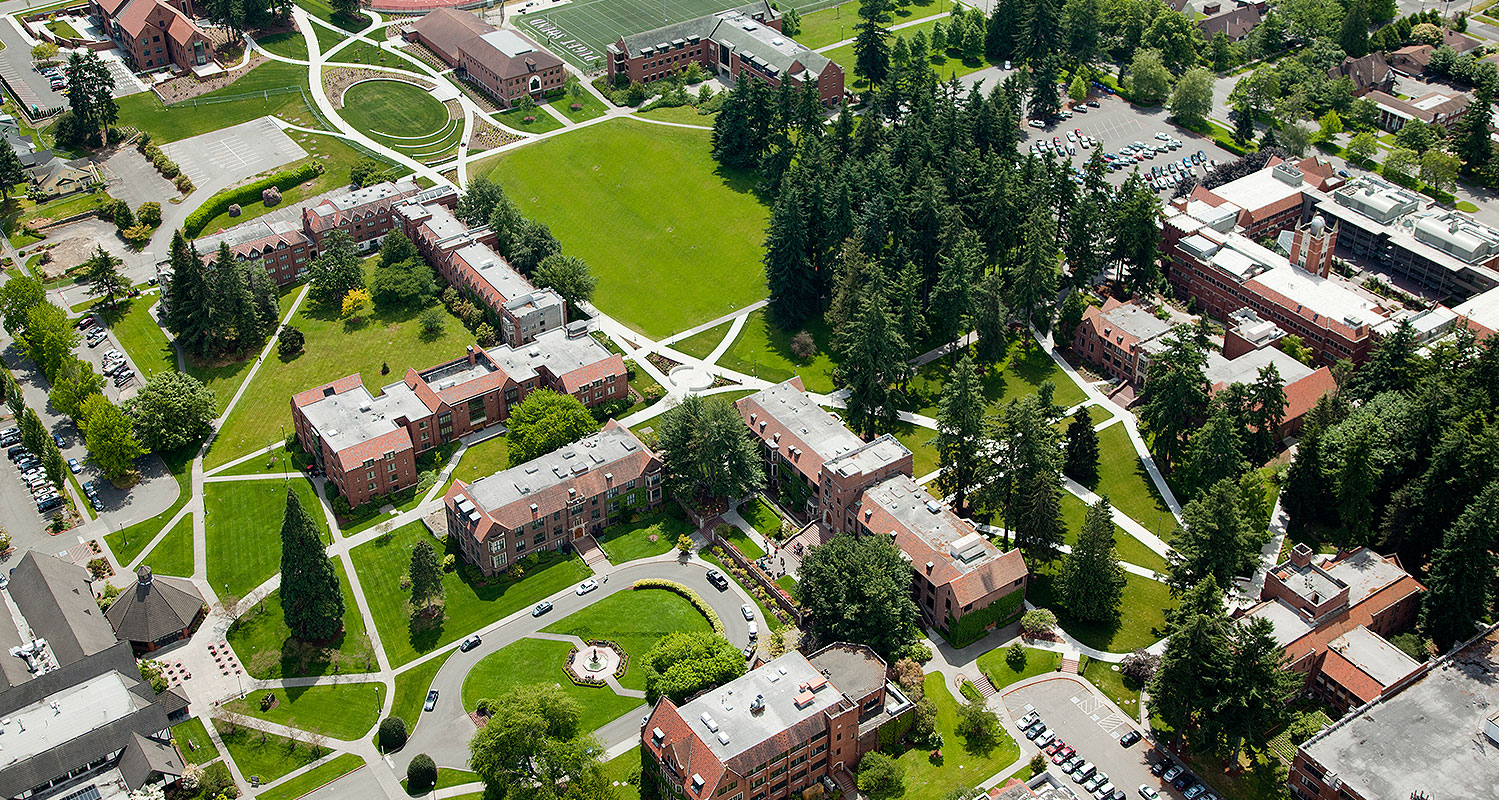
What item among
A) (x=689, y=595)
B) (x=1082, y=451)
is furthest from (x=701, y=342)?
(x=1082, y=451)

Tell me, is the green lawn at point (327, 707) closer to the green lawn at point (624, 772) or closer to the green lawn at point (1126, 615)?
the green lawn at point (624, 772)

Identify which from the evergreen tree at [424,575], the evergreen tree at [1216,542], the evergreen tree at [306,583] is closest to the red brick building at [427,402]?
the evergreen tree at [424,575]

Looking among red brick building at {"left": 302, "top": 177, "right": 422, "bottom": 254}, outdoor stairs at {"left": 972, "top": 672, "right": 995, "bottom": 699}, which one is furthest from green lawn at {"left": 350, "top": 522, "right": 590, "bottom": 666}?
red brick building at {"left": 302, "top": 177, "right": 422, "bottom": 254}

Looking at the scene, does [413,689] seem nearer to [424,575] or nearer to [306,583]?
[424,575]

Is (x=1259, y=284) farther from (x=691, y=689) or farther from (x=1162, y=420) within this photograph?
(x=691, y=689)

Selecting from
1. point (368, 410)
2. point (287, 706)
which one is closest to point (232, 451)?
point (368, 410)

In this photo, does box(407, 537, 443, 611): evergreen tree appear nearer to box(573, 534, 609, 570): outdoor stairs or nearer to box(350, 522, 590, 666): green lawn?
box(350, 522, 590, 666): green lawn
